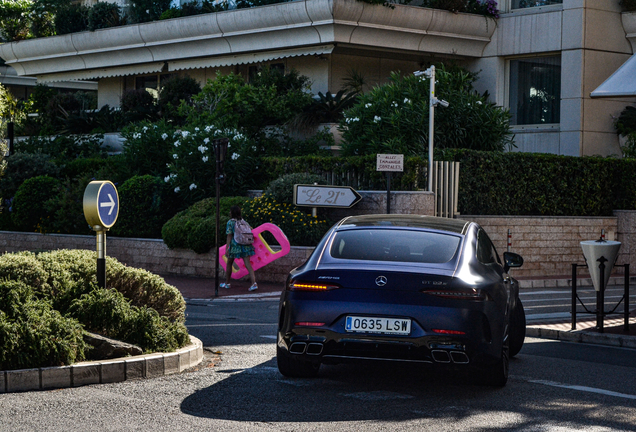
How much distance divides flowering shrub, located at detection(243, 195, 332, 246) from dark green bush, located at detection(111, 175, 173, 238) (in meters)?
3.43

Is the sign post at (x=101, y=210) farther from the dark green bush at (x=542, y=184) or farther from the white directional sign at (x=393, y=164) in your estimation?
the dark green bush at (x=542, y=184)

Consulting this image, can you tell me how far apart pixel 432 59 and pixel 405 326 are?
23.2 m

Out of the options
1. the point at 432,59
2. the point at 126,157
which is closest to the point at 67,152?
the point at 126,157

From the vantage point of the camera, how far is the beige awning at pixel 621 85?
42.0 feet

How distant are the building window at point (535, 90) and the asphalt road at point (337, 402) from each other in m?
19.8

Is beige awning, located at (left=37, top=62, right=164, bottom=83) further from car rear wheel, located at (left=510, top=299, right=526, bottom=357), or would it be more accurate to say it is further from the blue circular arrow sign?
car rear wheel, located at (left=510, top=299, right=526, bottom=357)

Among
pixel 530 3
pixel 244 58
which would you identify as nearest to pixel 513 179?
pixel 530 3

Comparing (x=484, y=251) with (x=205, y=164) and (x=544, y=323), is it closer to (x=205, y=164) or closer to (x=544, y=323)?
(x=544, y=323)

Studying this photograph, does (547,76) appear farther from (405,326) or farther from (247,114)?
(405,326)

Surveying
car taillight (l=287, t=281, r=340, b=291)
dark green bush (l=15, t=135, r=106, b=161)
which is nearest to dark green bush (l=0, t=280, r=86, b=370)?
car taillight (l=287, t=281, r=340, b=291)

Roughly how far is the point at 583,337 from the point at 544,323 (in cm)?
151

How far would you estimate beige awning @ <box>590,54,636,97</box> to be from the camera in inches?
504

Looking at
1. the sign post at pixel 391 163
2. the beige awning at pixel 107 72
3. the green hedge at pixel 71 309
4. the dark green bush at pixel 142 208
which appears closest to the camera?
the green hedge at pixel 71 309

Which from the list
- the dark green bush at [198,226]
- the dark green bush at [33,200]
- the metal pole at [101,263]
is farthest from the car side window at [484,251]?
the dark green bush at [33,200]
